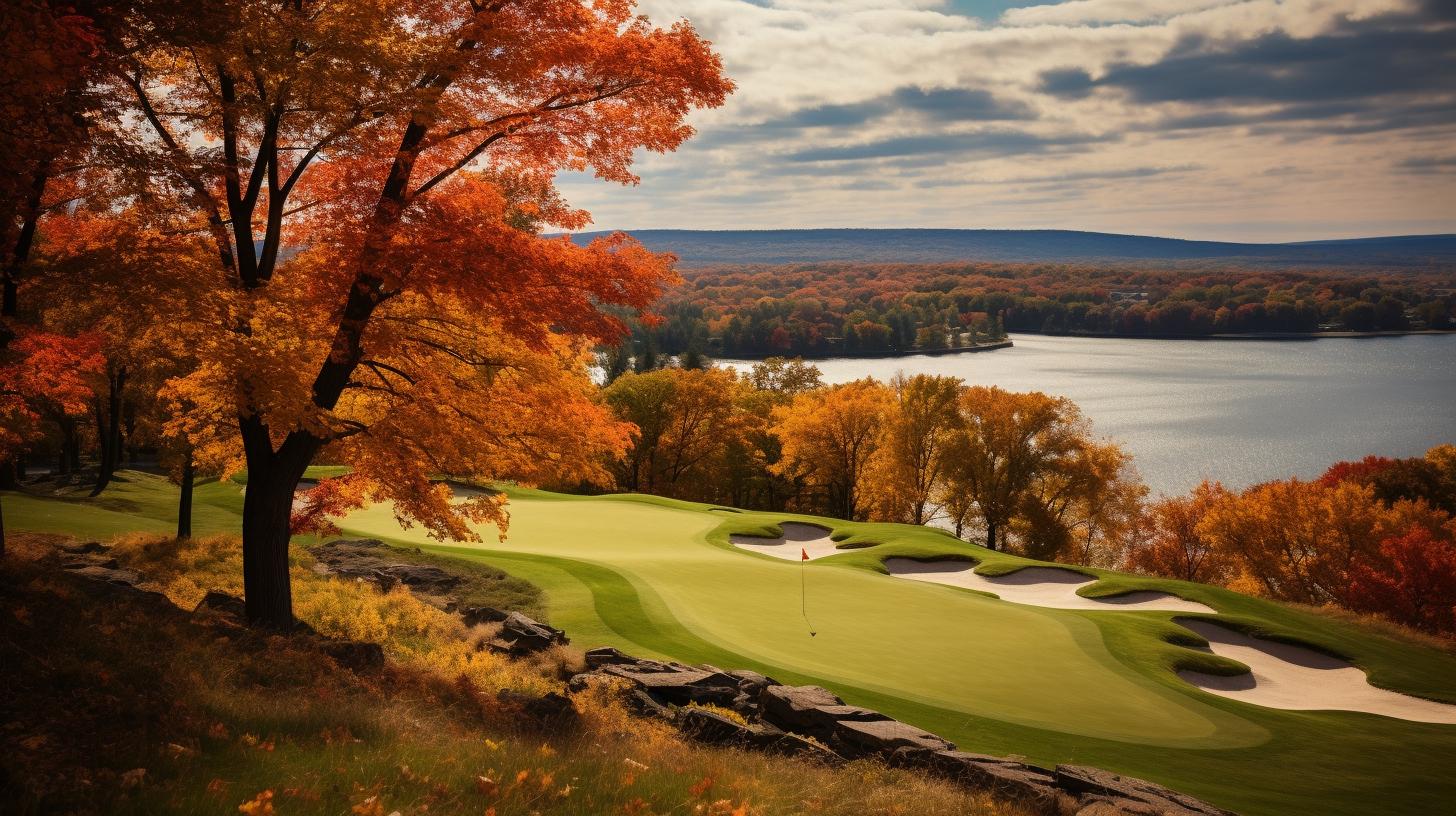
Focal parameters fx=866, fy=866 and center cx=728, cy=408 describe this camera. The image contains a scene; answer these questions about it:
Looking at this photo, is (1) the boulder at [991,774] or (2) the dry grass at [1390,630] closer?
(1) the boulder at [991,774]

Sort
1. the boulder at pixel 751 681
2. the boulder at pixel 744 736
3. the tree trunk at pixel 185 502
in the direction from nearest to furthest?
the boulder at pixel 744 736 < the boulder at pixel 751 681 < the tree trunk at pixel 185 502

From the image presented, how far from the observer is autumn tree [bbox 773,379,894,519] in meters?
53.2

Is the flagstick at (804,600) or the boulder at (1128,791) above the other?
the boulder at (1128,791)

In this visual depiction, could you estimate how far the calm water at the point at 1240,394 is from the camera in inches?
2985

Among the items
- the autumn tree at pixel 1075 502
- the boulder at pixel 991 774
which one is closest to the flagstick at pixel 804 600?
the boulder at pixel 991 774

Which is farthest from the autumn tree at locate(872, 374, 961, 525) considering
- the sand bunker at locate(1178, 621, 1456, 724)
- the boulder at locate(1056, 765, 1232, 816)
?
the boulder at locate(1056, 765, 1232, 816)

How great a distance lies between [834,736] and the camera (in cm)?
1130

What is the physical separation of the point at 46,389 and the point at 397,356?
20.3 ft

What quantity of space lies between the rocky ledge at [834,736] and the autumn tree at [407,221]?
3.47 metres

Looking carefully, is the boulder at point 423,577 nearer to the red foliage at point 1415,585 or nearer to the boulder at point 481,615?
the boulder at point 481,615

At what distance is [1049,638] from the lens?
18062 millimetres

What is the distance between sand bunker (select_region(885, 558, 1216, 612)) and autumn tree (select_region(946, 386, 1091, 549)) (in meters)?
24.7

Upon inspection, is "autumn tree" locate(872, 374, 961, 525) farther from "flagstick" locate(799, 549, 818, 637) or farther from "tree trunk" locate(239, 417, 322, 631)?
"tree trunk" locate(239, 417, 322, 631)

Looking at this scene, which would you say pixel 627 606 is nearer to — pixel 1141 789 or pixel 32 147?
pixel 1141 789
